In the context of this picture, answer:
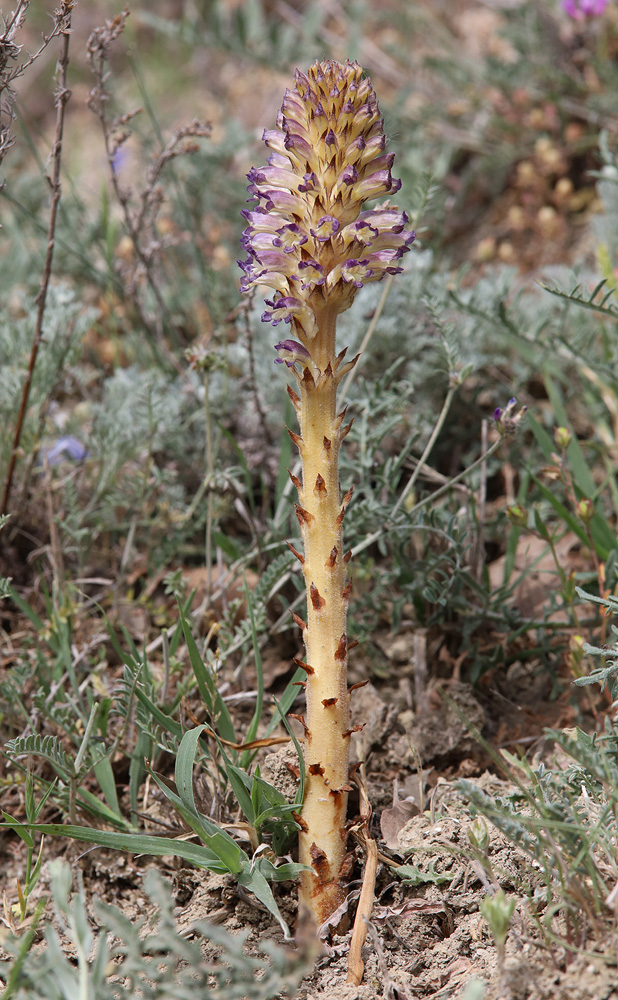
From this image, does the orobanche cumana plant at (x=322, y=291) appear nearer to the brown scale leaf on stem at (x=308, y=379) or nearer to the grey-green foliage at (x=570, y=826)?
the brown scale leaf on stem at (x=308, y=379)

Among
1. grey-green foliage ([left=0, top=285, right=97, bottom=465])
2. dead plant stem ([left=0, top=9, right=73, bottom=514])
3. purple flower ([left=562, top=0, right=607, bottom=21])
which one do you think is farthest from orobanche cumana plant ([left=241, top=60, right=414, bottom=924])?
purple flower ([left=562, top=0, right=607, bottom=21])

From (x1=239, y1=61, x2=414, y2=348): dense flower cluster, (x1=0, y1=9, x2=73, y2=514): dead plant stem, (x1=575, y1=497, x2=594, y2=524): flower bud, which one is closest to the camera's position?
(x1=239, y1=61, x2=414, y2=348): dense flower cluster

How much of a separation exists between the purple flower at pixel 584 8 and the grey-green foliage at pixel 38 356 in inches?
122

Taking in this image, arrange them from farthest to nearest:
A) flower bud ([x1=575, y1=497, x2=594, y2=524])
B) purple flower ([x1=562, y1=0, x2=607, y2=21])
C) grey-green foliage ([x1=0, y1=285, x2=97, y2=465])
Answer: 1. purple flower ([x1=562, y1=0, x2=607, y2=21])
2. grey-green foliage ([x1=0, y1=285, x2=97, y2=465])
3. flower bud ([x1=575, y1=497, x2=594, y2=524])

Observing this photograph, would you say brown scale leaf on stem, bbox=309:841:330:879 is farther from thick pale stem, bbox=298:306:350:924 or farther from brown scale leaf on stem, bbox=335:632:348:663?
brown scale leaf on stem, bbox=335:632:348:663

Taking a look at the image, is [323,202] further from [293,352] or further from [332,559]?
[332,559]

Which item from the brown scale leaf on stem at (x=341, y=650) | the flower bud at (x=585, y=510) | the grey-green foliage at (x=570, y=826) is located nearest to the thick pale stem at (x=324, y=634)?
the brown scale leaf on stem at (x=341, y=650)

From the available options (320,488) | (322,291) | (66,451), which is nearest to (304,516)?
(320,488)

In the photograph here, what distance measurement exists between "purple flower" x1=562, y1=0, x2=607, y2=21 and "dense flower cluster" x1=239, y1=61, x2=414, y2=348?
3.38m

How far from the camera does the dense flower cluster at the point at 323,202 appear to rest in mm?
1667

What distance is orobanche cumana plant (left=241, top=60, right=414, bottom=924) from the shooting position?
1678mm

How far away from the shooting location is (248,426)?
310cm

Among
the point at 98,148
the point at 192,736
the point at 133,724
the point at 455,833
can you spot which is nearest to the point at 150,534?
the point at 133,724

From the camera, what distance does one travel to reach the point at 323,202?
1686 millimetres
